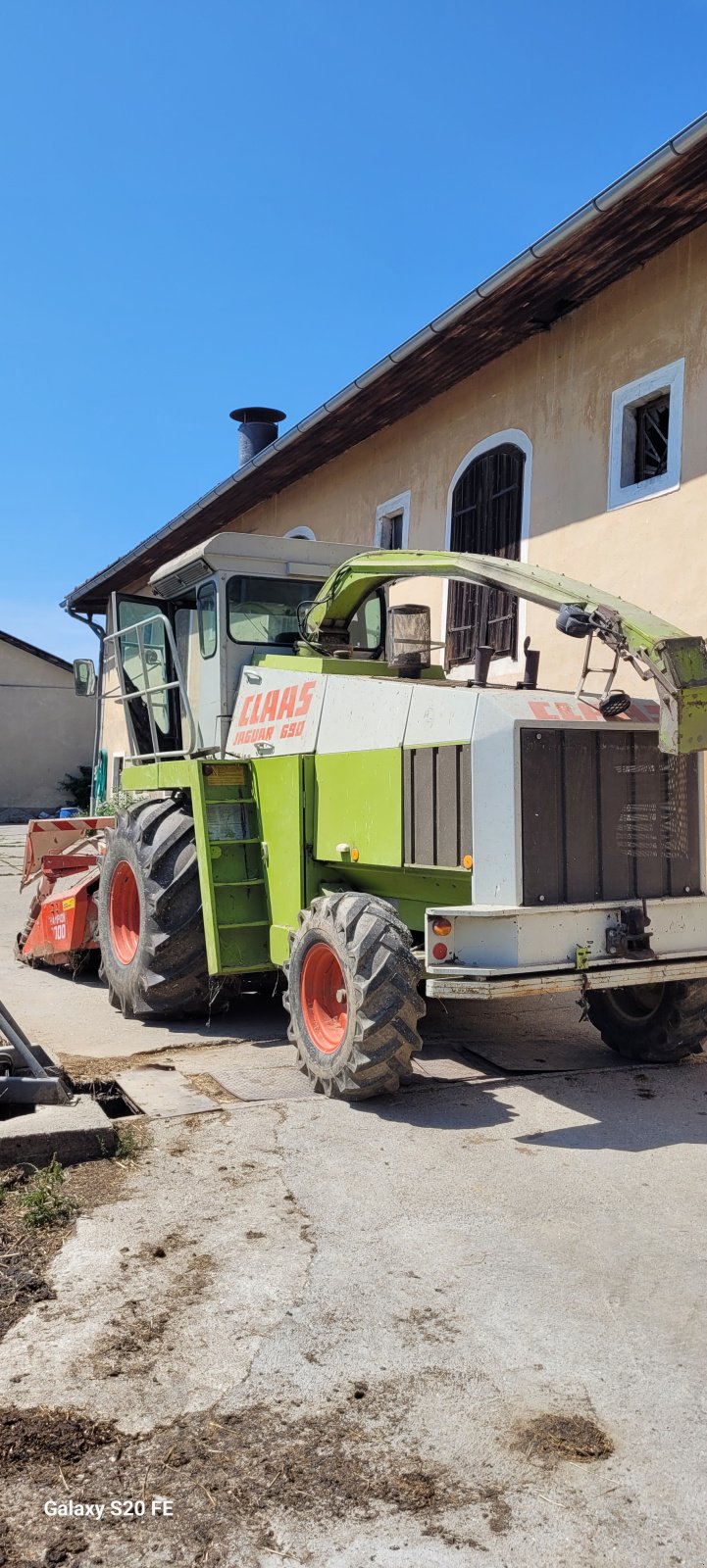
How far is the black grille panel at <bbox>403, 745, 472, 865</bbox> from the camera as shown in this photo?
5.15 m

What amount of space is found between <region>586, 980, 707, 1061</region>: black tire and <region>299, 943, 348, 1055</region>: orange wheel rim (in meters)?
1.45

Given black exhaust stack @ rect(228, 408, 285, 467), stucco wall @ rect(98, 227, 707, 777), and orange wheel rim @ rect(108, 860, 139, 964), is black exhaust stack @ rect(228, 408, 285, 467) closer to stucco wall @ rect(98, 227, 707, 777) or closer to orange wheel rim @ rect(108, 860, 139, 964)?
stucco wall @ rect(98, 227, 707, 777)

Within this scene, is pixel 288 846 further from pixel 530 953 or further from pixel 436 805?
pixel 530 953

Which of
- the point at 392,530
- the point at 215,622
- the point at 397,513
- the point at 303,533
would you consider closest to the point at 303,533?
the point at 303,533

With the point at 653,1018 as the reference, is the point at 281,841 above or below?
above

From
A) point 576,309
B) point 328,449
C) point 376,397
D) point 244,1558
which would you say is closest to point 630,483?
point 576,309

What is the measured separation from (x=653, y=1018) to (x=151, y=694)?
152 inches

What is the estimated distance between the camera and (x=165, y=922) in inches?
267

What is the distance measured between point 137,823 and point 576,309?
18.6 feet

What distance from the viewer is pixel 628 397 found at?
356 inches

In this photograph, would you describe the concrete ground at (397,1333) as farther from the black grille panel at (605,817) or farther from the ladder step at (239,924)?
the ladder step at (239,924)

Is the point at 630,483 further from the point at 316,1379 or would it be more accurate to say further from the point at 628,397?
the point at 316,1379

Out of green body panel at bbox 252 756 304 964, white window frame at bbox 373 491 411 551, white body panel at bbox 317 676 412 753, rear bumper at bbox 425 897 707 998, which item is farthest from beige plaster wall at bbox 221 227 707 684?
rear bumper at bbox 425 897 707 998

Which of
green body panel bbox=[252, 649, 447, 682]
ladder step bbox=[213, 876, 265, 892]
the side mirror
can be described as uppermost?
the side mirror
